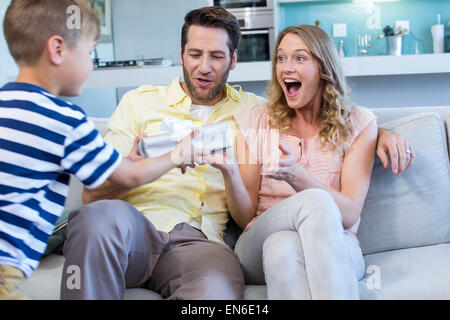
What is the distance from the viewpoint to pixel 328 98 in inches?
63.7

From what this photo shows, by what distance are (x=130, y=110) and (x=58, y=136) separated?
28.0 inches

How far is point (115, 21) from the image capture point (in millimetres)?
4578

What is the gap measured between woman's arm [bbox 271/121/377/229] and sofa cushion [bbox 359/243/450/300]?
168 millimetres

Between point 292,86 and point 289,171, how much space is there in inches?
16.7

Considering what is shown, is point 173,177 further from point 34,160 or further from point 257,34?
point 257,34

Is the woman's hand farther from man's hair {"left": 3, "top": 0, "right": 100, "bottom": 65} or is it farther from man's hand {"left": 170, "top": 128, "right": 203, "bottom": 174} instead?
man's hair {"left": 3, "top": 0, "right": 100, "bottom": 65}

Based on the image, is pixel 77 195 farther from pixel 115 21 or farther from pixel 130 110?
pixel 115 21

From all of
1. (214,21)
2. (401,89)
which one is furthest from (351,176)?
(401,89)

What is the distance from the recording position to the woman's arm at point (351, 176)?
137 cm

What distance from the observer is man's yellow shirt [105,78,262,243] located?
1534mm

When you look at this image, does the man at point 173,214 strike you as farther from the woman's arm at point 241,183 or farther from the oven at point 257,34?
the oven at point 257,34

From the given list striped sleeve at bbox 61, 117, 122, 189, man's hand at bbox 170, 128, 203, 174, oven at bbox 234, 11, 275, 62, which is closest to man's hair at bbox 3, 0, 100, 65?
striped sleeve at bbox 61, 117, 122, 189

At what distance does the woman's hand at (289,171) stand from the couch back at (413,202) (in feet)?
1.20

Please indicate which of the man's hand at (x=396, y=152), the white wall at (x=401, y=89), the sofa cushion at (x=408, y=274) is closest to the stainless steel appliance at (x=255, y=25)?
the white wall at (x=401, y=89)
